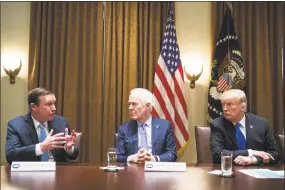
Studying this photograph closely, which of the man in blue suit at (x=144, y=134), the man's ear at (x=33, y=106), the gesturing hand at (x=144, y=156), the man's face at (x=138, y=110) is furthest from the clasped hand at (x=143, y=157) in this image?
the man's ear at (x=33, y=106)

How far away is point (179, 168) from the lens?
2.28m

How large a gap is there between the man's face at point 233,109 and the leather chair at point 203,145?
11.8 inches

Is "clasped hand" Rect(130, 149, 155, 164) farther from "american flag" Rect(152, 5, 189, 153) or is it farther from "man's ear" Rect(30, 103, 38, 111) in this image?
"american flag" Rect(152, 5, 189, 153)

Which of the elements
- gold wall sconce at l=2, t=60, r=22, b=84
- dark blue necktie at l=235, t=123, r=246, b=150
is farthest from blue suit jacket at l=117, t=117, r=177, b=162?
gold wall sconce at l=2, t=60, r=22, b=84

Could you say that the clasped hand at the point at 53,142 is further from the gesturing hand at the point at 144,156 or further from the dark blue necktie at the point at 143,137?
the dark blue necktie at the point at 143,137

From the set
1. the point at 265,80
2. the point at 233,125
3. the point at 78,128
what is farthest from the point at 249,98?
the point at 78,128

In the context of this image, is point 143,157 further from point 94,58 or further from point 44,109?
point 94,58

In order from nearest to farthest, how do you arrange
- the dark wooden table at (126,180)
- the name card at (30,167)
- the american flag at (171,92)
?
the dark wooden table at (126,180)
the name card at (30,167)
the american flag at (171,92)

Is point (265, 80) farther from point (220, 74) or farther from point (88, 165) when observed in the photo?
point (88, 165)

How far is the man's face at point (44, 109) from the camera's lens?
278cm

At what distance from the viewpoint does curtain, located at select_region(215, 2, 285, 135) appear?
14.4ft

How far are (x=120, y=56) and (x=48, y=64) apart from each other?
2.99ft

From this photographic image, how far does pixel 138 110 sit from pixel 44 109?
0.79 meters

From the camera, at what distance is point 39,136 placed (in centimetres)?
279
